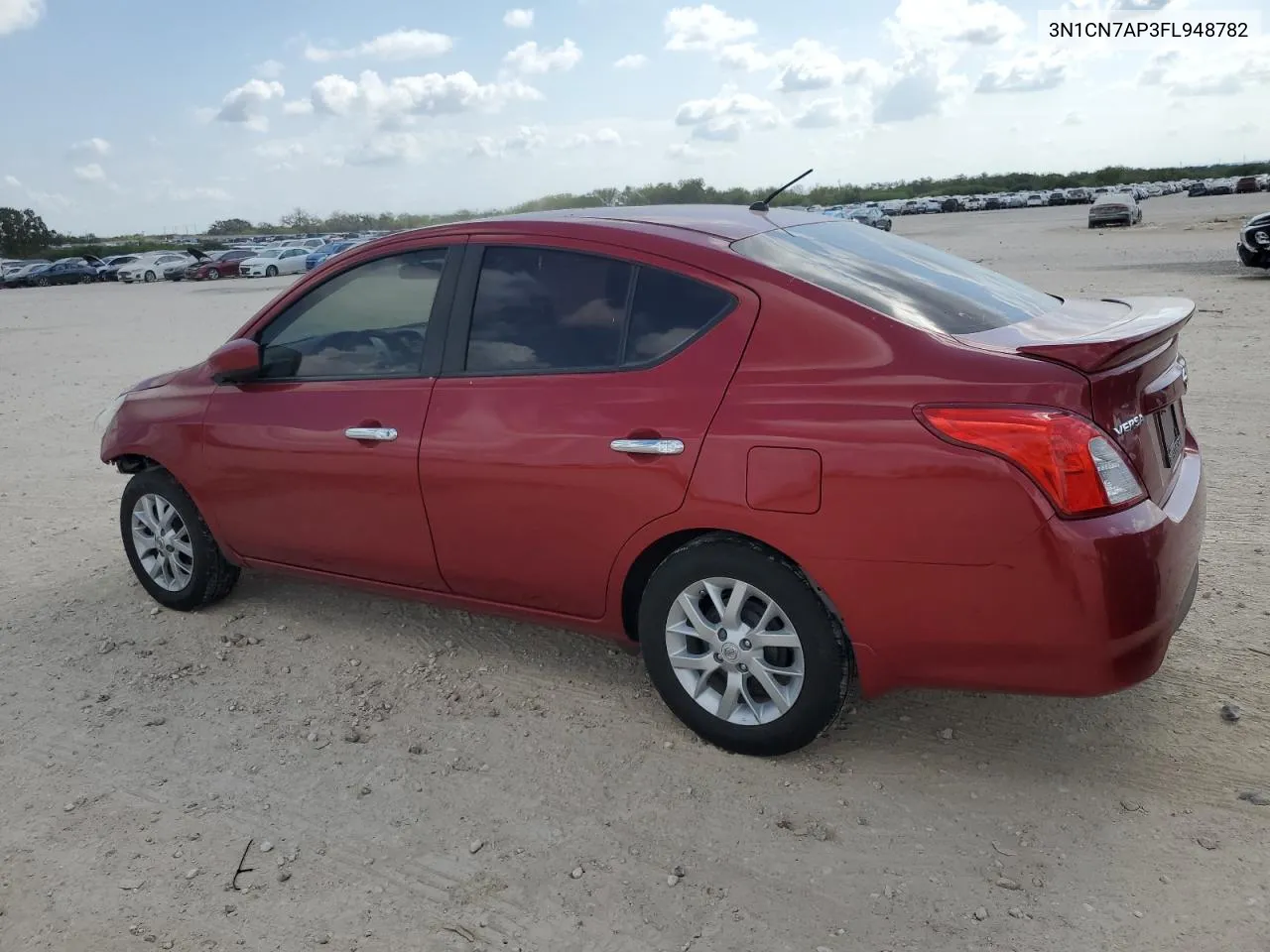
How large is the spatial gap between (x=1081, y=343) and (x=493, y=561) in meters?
2.09

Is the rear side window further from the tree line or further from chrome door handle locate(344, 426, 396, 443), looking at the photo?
the tree line

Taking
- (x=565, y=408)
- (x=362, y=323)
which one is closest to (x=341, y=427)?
(x=362, y=323)

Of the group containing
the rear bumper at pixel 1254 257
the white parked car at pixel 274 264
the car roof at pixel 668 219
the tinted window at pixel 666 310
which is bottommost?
the rear bumper at pixel 1254 257

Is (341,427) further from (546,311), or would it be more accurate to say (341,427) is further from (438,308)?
(546,311)

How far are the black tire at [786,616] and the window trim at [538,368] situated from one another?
25.0 inches

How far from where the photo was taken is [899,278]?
3.56 meters

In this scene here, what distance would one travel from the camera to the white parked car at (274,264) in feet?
140

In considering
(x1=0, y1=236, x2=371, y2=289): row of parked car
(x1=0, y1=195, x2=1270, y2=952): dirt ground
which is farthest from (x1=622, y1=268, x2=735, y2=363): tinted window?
(x1=0, y1=236, x2=371, y2=289): row of parked car

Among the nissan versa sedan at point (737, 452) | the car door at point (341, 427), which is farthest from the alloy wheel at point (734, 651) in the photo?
the car door at point (341, 427)

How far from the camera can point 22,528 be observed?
6.46 meters

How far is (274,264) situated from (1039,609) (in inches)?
1743

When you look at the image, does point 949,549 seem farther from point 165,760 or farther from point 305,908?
point 165,760

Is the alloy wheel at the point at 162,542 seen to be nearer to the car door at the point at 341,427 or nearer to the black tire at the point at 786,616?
the car door at the point at 341,427

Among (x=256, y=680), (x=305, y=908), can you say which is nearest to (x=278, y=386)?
(x=256, y=680)
